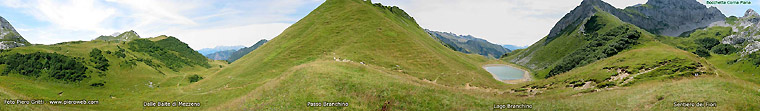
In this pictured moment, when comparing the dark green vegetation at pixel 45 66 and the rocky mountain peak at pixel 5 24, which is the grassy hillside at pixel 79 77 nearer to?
the dark green vegetation at pixel 45 66

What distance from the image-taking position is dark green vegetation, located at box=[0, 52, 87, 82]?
258ft

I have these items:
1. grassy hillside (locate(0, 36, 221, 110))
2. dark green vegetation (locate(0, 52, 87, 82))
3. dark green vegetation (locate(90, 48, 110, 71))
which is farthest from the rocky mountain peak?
dark green vegetation (locate(0, 52, 87, 82))

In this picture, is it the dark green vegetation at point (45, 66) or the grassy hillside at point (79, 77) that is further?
the dark green vegetation at point (45, 66)

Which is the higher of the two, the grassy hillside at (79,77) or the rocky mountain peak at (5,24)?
the rocky mountain peak at (5,24)

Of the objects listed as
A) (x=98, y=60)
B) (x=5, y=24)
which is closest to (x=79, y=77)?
(x=98, y=60)

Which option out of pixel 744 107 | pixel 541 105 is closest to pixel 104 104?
pixel 541 105

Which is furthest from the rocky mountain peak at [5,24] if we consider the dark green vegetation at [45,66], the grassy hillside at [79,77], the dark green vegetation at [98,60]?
the dark green vegetation at [45,66]

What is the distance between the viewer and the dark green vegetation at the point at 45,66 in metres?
78.6

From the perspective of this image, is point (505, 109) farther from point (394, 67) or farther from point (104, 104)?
point (104, 104)

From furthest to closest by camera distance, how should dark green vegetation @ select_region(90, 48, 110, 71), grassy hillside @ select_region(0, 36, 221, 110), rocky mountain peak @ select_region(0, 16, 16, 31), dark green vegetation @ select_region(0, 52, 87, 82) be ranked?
rocky mountain peak @ select_region(0, 16, 16, 31)
dark green vegetation @ select_region(90, 48, 110, 71)
dark green vegetation @ select_region(0, 52, 87, 82)
grassy hillside @ select_region(0, 36, 221, 110)

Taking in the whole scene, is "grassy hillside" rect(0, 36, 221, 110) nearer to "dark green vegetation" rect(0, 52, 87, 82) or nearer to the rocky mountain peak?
"dark green vegetation" rect(0, 52, 87, 82)

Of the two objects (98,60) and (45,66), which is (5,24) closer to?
(98,60)

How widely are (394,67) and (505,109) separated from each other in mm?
41560

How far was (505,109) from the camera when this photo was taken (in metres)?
34.1
